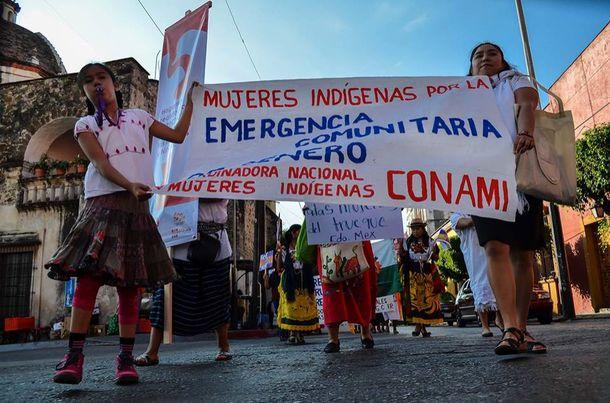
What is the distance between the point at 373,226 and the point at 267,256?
4.97 meters

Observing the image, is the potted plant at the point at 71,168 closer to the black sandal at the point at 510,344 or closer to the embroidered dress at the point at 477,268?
the embroidered dress at the point at 477,268

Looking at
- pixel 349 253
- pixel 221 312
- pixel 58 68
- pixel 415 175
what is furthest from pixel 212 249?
pixel 58 68

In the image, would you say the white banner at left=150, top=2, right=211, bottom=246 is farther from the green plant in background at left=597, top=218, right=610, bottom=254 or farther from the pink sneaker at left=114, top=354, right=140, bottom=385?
the green plant in background at left=597, top=218, right=610, bottom=254

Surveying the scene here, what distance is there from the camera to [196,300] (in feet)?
13.9

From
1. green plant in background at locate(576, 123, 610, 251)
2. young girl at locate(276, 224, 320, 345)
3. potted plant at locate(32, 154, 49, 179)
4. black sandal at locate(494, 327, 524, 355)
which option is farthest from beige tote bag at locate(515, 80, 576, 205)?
potted plant at locate(32, 154, 49, 179)

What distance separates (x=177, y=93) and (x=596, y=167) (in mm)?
13531

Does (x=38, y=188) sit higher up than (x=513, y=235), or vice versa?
(x=38, y=188)

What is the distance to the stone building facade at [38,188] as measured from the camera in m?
16.0

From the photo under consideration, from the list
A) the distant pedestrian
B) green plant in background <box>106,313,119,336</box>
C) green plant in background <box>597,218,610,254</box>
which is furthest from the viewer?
green plant in background <box>597,218,610,254</box>

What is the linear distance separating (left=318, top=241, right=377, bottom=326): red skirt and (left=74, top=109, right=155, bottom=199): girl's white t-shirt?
8.48 ft

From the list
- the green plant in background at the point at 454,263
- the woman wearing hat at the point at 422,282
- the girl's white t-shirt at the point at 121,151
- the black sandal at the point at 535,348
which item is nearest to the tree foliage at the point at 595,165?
the woman wearing hat at the point at 422,282

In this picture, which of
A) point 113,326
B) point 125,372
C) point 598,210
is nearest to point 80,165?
point 113,326

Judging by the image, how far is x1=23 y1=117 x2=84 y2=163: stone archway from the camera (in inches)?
704

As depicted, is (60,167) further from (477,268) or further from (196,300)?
(477,268)
